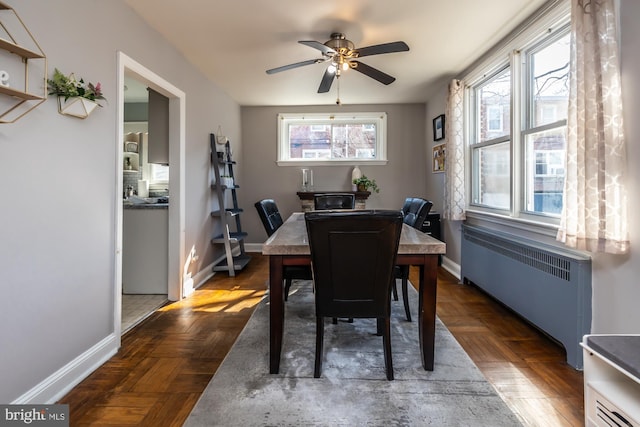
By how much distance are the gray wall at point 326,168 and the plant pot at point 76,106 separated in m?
3.41

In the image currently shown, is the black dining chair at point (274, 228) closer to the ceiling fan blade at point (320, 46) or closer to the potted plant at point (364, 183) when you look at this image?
the ceiling fan blade at point (320, 46)

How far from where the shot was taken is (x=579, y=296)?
182 cm

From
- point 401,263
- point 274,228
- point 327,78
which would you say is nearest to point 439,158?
point 327,78

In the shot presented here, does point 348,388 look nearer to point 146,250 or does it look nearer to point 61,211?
point 61,211

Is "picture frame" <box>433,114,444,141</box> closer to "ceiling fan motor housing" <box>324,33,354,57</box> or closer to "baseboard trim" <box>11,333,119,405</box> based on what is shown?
"ceiling fan motor housing" <box>324,33,354,57</box>

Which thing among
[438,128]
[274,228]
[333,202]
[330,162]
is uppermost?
[438,128]

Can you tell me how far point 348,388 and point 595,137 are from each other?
186 cm

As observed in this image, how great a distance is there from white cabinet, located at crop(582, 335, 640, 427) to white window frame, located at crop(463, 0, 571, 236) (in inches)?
47.2

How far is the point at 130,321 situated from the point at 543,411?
2734mm

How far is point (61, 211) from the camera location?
5.33 ft

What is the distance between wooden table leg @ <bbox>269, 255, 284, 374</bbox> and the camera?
168cm

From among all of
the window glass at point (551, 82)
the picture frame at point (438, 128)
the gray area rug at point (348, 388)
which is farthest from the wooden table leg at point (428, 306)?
the picture frame at point (438, 128)

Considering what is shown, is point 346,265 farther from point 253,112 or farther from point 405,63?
point 253,112

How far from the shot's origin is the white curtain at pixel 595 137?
5.30ft
